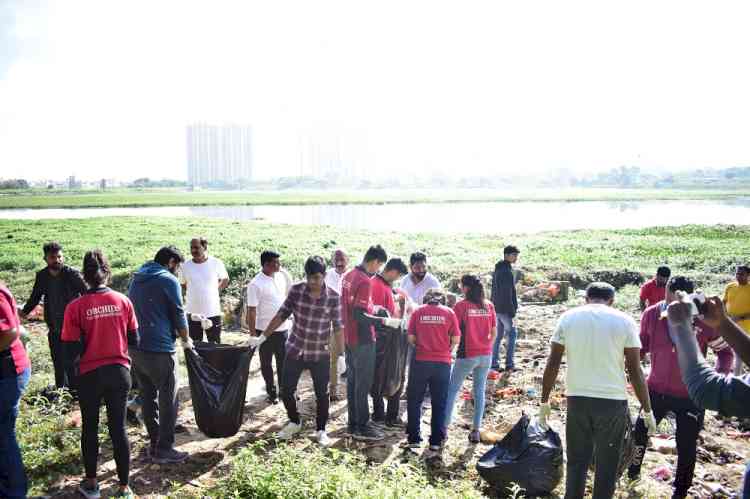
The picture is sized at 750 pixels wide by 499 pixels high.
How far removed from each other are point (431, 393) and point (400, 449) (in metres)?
0.68

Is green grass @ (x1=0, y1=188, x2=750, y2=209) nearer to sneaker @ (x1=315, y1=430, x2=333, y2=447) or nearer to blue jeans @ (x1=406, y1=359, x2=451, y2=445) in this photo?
sneaker @ (x1=315, y1=430, x2=333, y2=447)

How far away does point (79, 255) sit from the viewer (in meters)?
20.2

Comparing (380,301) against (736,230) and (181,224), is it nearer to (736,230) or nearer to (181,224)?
(736,230)

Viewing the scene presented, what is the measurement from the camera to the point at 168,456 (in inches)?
208

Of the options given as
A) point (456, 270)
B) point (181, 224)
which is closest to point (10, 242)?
point (181, 224)

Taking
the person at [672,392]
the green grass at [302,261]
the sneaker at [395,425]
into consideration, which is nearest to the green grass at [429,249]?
the green grass at [302,261]

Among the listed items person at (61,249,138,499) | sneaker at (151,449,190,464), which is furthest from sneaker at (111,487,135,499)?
sneaker at (151,449,190,464)

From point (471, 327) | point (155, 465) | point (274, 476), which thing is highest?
point (471, 327)

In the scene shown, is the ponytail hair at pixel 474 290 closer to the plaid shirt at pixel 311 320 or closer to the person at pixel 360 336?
the person at pixel 360 336

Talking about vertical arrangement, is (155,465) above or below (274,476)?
below

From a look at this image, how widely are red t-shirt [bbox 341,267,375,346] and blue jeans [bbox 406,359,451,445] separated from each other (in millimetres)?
590

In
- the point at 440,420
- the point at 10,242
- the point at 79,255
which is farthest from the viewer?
the point at 10,242

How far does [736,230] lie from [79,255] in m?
30.4

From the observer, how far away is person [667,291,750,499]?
2545 mm
